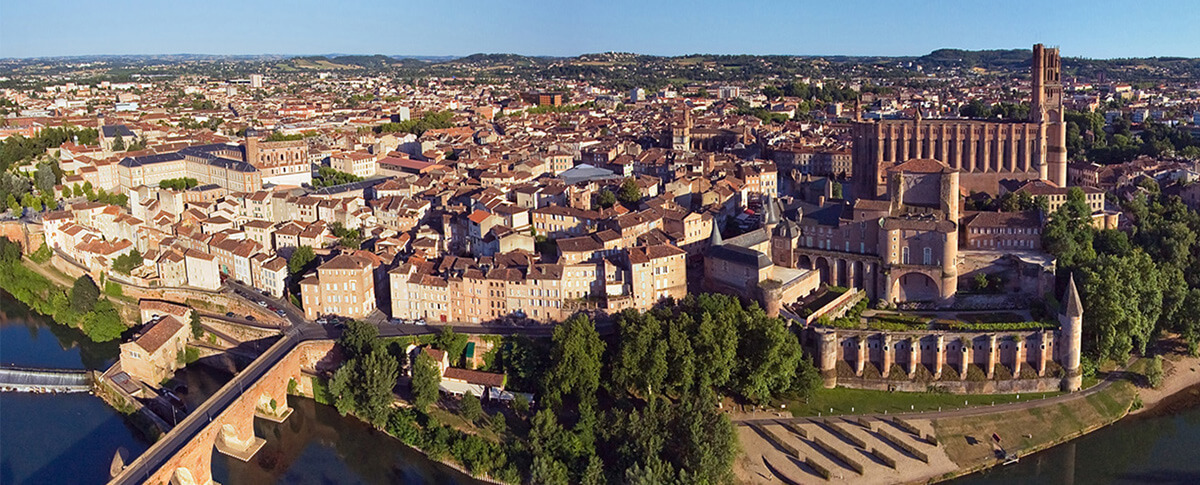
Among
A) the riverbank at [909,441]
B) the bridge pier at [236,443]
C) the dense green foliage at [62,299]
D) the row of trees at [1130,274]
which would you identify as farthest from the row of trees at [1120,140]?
the dense green foliage at [62,299]

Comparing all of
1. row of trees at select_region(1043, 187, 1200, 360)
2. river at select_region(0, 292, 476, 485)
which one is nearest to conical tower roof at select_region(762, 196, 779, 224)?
row of trees at select_region(1043, 187, 1200, 360)

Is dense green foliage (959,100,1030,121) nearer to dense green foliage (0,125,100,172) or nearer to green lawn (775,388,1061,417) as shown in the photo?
green lawn (775,388,1061,417)

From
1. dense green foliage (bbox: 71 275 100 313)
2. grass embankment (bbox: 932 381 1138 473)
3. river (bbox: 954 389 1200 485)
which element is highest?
dense green foliage (bbox: 71 275 100 313)

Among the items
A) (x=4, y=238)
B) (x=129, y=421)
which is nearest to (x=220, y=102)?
(x=4, y=238)

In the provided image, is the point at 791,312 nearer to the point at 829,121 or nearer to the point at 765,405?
the point at 765,405

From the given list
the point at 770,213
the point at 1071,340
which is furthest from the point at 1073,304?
the point at 770,213

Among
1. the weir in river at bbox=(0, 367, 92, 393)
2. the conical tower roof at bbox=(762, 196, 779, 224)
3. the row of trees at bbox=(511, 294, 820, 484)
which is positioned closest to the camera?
the row of trees at bbox=(511, 294, 820, 484)
